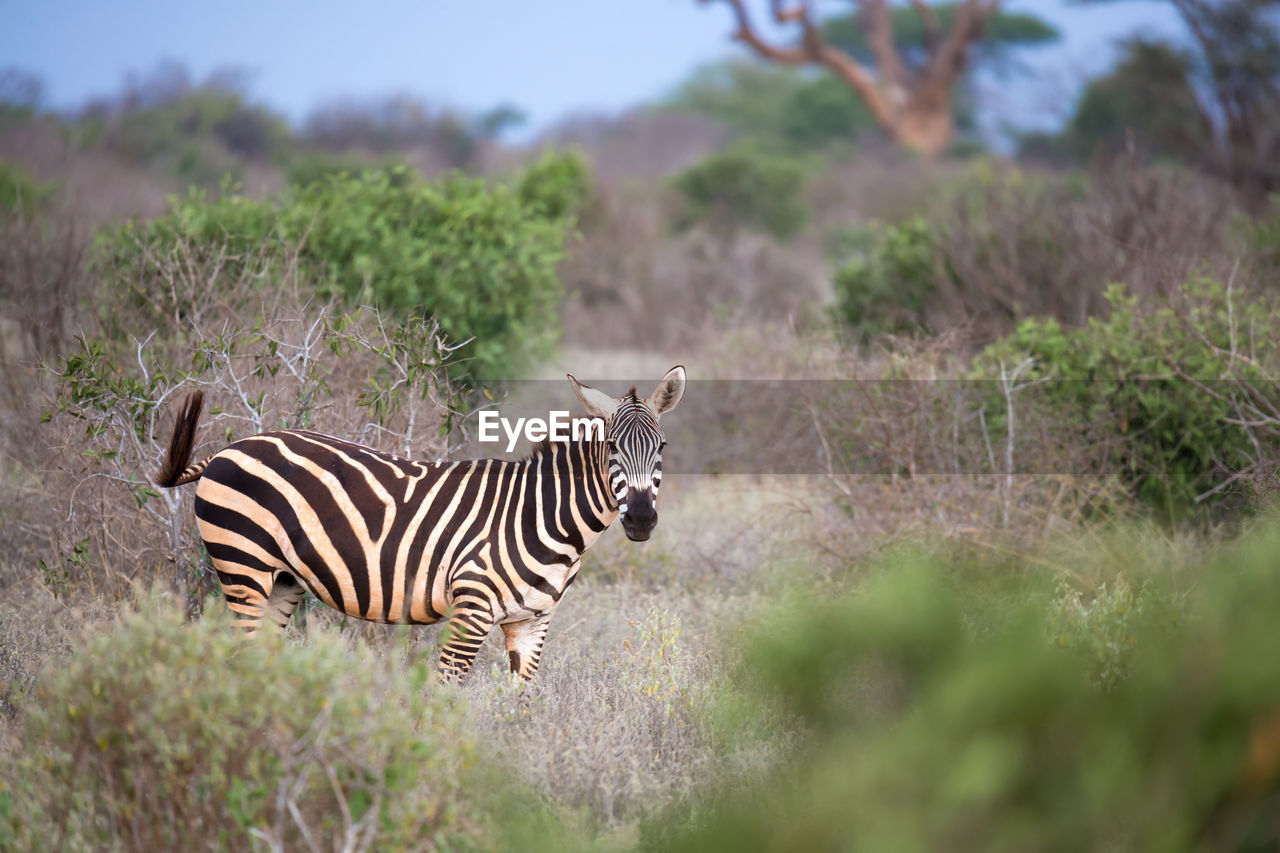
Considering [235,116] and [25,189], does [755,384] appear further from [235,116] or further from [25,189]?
[235,116]

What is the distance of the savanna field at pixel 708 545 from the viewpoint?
2.02 meters

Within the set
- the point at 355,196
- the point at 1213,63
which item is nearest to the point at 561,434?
the point at 355,196

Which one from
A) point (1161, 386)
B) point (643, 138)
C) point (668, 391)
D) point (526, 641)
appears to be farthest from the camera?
point (643, 138)

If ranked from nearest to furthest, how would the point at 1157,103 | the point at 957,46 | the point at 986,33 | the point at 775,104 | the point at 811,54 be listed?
the point at 1157,103
the point at 811,54
the point at 957,46
the point at 986,33
the point at 775,104

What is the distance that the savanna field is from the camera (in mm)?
2020

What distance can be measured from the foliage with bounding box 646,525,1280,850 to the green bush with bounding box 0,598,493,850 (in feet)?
4.25

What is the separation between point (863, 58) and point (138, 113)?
30.9 metres

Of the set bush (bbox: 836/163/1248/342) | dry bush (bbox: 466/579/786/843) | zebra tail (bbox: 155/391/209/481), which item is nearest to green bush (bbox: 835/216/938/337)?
bush (bbox: 836/163/1248/342)

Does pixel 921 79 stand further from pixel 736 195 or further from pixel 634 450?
pixel 634 450

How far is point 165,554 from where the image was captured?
18.1 feet

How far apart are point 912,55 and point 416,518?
4670cm

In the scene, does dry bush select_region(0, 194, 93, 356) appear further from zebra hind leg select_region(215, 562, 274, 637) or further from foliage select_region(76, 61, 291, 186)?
foliage select_region(76, 61, 291, 186)

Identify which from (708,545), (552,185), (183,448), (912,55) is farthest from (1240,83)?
(912,55)

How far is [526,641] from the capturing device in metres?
4.71
